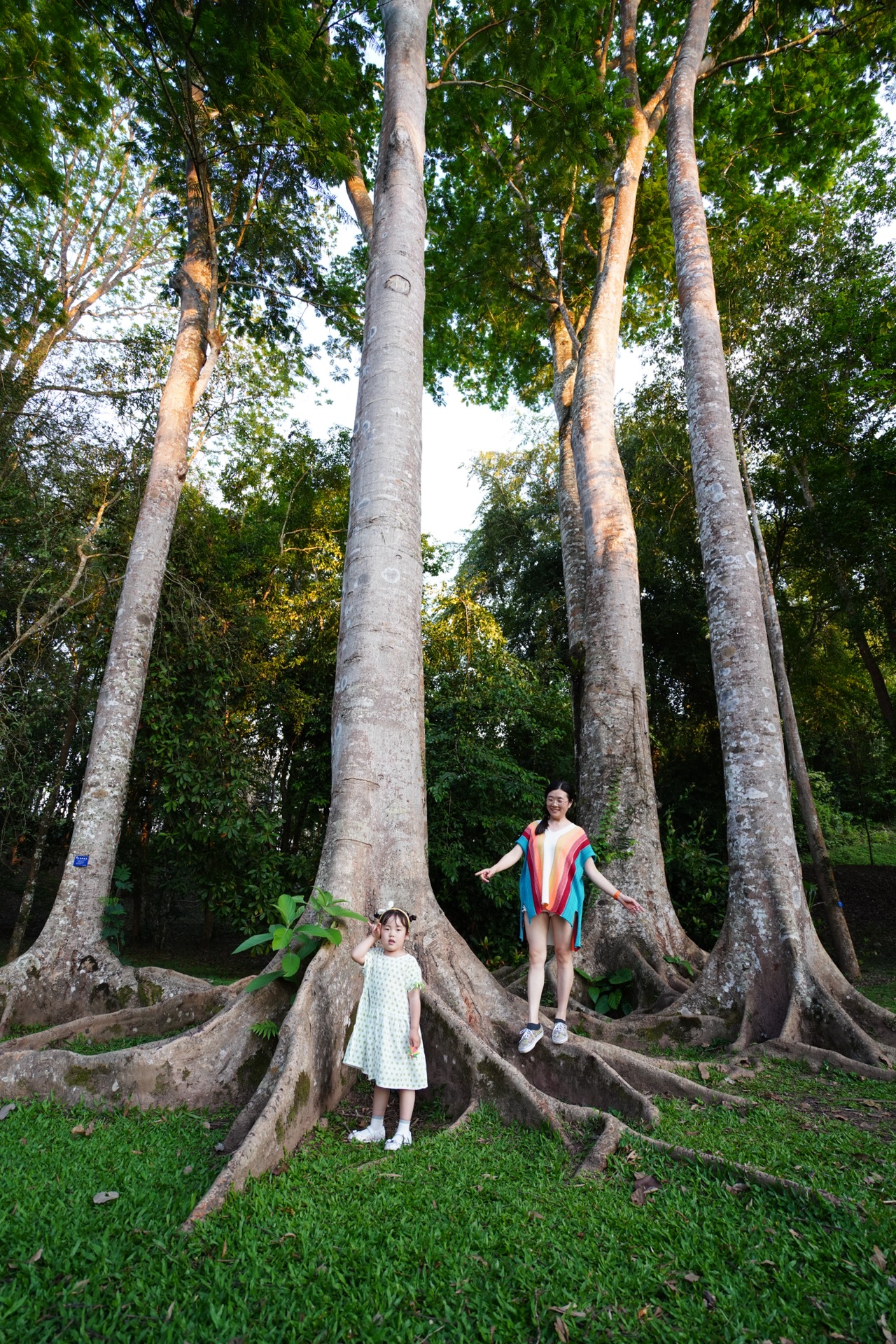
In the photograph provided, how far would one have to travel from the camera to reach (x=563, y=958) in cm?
402

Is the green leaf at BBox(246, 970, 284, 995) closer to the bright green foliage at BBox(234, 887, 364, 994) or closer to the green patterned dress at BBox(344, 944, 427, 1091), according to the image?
the bright green foliage at BBox(234, 887, 364, 994)

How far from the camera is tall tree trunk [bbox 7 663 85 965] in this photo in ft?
28.6

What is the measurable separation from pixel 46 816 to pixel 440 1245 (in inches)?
347

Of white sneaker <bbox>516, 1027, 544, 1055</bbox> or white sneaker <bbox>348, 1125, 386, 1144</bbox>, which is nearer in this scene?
white sneaker <bbox>348, 1125, 386, 1144</bbox>

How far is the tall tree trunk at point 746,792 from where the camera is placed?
4.59m

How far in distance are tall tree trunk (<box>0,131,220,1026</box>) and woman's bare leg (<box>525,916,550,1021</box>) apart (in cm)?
397

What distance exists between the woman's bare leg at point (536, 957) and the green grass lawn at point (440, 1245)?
2.88ft

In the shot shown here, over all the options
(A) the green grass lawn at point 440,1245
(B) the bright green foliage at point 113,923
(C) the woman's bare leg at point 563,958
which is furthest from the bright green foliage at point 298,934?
(B) the bright green foliage at point 113,923

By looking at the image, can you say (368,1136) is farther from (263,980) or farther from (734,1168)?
(734,1168)

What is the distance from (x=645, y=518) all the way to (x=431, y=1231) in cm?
1433

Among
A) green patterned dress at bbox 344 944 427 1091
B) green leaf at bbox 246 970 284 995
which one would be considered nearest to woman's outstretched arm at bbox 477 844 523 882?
green patterned dress at bbox 344 944 427 1091

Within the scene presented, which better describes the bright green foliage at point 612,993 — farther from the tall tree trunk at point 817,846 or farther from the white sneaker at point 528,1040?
the tall tree trunk at point 817,846

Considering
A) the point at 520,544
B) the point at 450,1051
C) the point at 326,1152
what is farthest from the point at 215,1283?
the point at 520,544

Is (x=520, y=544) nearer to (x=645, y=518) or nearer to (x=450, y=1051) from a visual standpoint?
(x=645, y=518)
